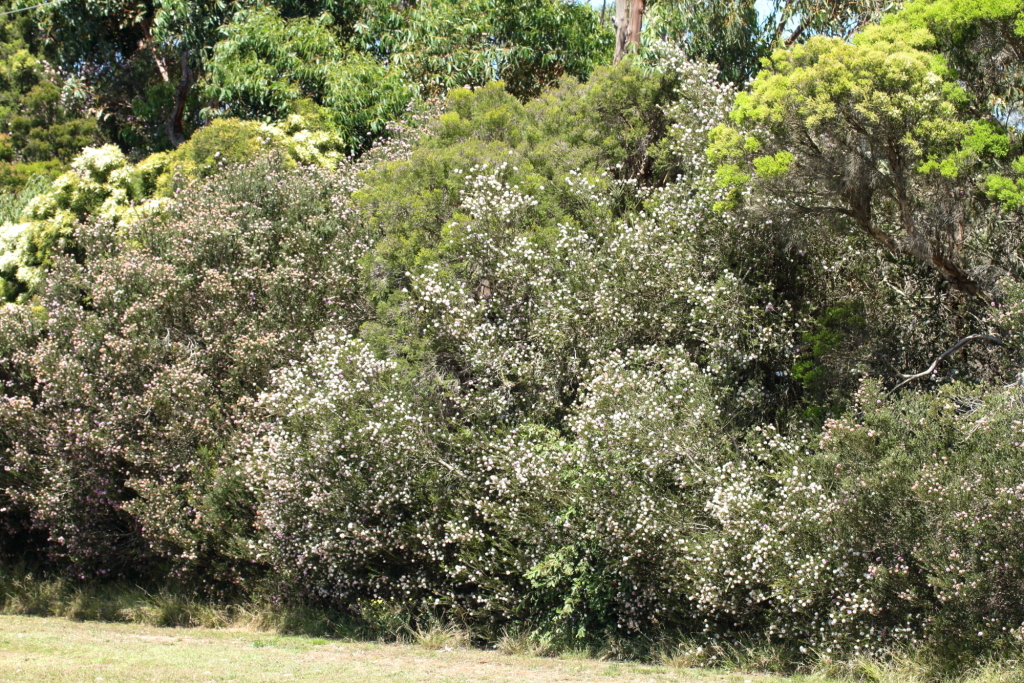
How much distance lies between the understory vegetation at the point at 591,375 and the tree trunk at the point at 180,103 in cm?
692

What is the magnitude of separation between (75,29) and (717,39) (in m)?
15.1

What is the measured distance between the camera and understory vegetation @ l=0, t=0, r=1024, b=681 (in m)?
9.31

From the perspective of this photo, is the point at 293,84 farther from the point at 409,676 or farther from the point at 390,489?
the point at 409,676

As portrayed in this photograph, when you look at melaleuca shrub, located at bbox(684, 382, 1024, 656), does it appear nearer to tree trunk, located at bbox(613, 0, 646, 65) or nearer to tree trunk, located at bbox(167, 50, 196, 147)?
tree trunk, located at bbox(613, 0, 646, 65)

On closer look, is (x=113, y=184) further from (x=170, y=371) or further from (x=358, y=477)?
(x=358, y=477)

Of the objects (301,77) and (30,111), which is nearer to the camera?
(301,77)

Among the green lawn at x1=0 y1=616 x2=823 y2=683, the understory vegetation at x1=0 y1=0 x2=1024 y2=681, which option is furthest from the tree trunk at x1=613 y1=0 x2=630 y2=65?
the green lawn at x1=0 y1=616 x2=823 y2=683

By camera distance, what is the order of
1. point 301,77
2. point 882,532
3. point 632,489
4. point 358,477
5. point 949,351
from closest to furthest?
point 882,532
point 949,351
point 632,489
point 358,477
point 301,77

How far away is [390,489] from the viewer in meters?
11.8

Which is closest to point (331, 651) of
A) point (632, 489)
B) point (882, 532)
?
point (632, 489)

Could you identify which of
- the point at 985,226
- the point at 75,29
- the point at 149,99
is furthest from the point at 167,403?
the point at 75,29

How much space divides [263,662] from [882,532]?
618 cm

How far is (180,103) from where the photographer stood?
23672 millimetres

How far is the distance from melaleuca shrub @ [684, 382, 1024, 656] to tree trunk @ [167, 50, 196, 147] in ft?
57.8
